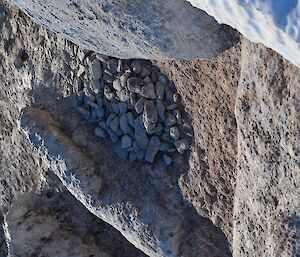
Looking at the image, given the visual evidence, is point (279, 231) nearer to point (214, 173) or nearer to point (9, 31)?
point (214, 173)

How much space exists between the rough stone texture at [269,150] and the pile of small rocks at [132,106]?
0.83 feet

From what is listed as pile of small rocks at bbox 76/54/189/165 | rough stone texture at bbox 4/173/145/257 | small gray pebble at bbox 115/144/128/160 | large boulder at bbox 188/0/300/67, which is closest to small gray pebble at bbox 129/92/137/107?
pile of small rocks at bbox 76/54/189/165

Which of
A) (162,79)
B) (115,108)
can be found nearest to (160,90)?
(162,79)

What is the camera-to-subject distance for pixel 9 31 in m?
1.59

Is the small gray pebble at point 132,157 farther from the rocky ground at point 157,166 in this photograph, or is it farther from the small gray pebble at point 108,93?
the small gray pebble at point 108,93

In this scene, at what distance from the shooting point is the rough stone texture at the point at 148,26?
3.24ft

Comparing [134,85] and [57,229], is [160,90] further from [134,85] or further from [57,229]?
[57,229]

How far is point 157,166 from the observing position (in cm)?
128

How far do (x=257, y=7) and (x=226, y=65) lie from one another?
36 centimetres

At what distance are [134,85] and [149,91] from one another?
0.03 meters

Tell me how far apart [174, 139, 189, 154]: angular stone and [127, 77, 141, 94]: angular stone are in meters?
0.12

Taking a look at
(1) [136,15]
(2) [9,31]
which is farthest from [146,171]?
(2) [9,31]

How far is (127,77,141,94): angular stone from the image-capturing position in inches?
49.8

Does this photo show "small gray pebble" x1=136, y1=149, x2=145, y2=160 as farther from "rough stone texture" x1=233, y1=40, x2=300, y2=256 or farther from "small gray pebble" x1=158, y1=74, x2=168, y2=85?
"rough stone texture" x1=233, y1=40, x2=300, y2=256
